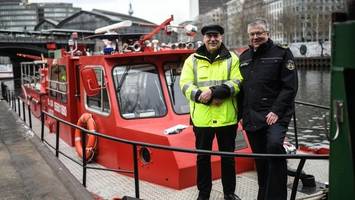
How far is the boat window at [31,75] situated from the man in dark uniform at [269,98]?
906 centimetres

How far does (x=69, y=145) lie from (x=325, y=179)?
4787 mm

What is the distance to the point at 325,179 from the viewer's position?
5.34 metres

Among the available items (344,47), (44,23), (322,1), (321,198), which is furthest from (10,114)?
(44,23)

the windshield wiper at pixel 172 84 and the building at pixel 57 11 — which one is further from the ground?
the building at pixel 57 11

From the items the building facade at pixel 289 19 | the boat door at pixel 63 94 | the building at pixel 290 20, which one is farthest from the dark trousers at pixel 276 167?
the building at pixel 290 20

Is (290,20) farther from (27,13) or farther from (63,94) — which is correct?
(27,13)

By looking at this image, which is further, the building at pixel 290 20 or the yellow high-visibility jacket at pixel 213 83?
the building at pixel 290 20

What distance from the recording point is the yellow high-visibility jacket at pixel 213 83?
4.30 meters

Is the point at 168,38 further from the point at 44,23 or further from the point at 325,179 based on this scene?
the point at 44,23

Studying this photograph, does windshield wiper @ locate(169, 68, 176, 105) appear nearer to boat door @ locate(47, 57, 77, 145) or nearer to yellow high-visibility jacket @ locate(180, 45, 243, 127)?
yellow high-visibility jacket @ locate(180, 45, 243, 127)

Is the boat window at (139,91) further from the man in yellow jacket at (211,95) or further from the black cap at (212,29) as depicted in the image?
the black cap at (212,29)

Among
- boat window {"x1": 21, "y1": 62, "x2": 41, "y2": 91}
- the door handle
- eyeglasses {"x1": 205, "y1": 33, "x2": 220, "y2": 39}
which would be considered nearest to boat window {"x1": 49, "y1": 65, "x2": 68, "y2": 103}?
boat window {"x1": 21, "y1": 62, "x2": 41, "y2": 91}

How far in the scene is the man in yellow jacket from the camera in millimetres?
4289

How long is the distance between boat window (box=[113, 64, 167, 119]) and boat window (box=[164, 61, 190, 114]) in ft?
0.49
